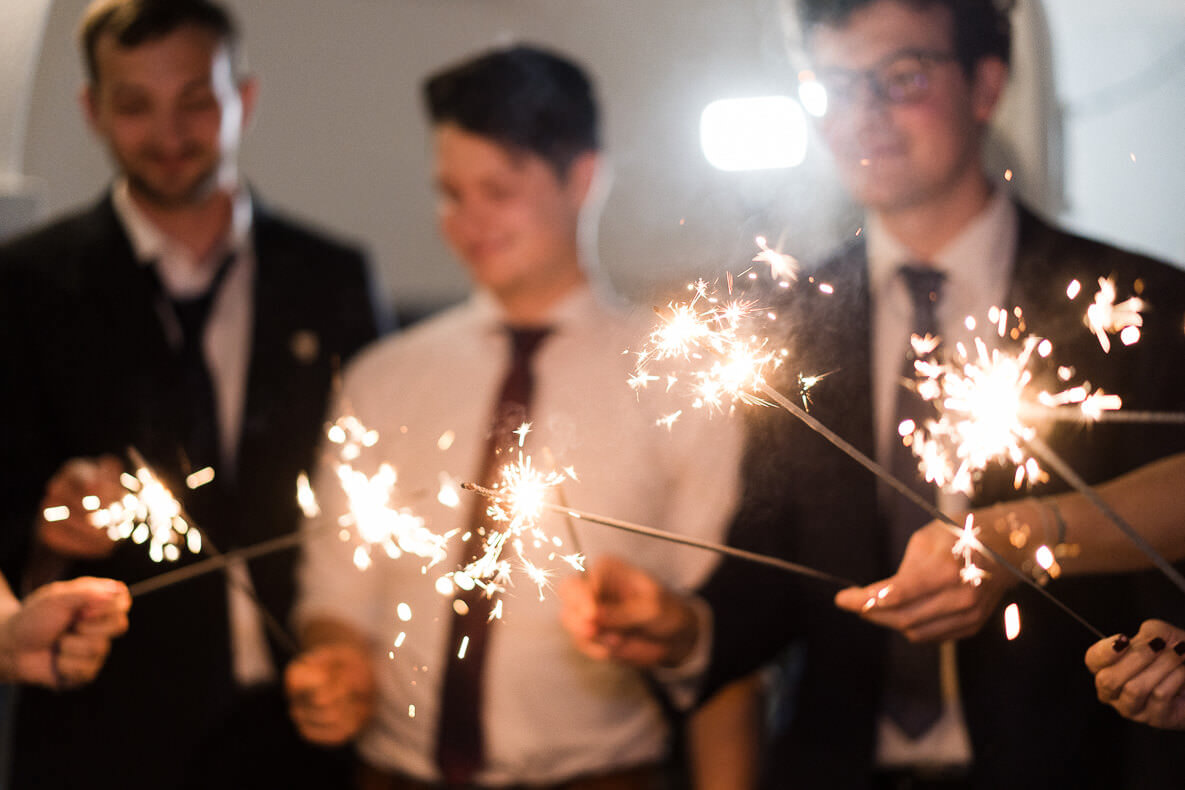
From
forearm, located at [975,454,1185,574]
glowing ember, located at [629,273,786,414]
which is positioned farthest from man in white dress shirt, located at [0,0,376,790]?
forearm, located at [975,454,1185,574]

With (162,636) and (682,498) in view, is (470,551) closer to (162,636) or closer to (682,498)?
(682,498)

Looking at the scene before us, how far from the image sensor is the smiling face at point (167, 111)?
0.79 m

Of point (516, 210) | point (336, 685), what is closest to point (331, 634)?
point (336, 685)

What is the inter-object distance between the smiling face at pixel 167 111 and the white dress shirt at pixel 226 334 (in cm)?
4

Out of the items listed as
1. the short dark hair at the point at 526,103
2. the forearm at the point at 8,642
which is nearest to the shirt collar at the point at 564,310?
the short dark hair at the point at 526,103

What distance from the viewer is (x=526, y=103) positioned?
0.82 m

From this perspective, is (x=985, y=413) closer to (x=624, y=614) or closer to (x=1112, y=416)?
(x=1112, y=416)

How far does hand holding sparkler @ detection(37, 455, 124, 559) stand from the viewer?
750mm

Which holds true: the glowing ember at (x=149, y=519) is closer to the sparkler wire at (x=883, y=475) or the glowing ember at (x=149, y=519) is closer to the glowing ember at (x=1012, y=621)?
the sparkler wire at (x=883, y=475)

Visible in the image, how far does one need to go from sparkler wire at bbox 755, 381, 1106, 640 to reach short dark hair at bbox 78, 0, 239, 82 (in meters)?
0.63

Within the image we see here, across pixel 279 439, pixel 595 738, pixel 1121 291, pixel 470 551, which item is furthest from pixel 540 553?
pixel 1121 291

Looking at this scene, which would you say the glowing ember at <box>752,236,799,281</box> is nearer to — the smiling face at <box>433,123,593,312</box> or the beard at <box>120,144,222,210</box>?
the smiling face at <box>433,123,593,312</box>

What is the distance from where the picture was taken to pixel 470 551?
678mm

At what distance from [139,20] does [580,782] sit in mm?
811
